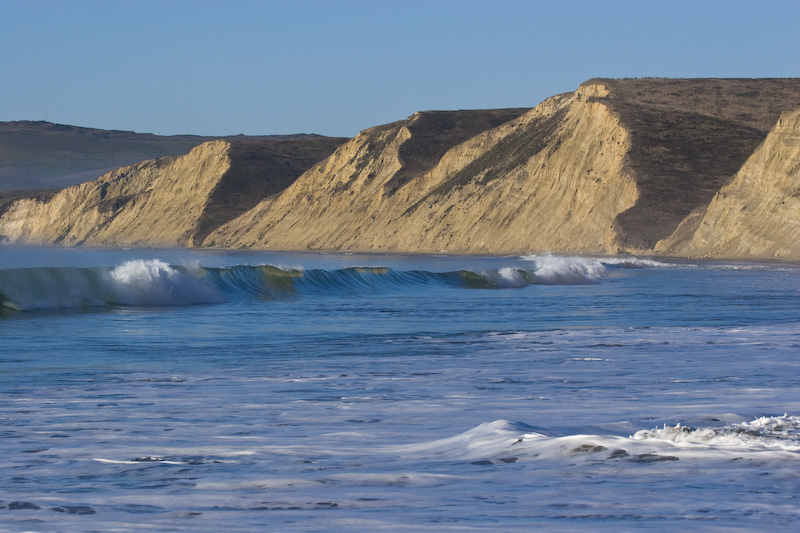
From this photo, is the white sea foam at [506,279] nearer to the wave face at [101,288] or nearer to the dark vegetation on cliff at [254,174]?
the wave face at [101,288]

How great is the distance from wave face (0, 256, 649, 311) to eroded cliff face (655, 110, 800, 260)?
19.4 meters

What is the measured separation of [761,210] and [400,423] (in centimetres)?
5505

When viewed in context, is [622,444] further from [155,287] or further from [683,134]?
[683,134]

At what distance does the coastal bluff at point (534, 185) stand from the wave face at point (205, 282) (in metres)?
24.9

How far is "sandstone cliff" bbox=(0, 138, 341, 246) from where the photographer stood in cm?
12612

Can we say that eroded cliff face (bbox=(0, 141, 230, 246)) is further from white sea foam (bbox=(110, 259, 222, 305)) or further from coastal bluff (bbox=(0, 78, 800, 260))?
white sea foam (bbox=(110, 259, 222, 305))

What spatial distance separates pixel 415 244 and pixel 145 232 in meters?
51.7

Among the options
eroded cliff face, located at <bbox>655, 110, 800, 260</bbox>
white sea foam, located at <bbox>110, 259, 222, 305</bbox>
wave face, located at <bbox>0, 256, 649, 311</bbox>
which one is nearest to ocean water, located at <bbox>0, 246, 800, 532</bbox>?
wave face, located at <bbox>0, 256, 649, 311</bbox>

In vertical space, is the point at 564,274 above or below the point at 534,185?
below

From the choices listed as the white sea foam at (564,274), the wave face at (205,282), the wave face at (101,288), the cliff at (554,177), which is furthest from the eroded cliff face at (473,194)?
the wave face at (101,288)

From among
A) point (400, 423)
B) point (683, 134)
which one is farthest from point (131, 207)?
point (400, 423)

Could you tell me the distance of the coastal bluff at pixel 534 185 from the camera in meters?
61.7

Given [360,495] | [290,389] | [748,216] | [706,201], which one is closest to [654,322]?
[290,389]

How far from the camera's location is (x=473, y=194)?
286ft
